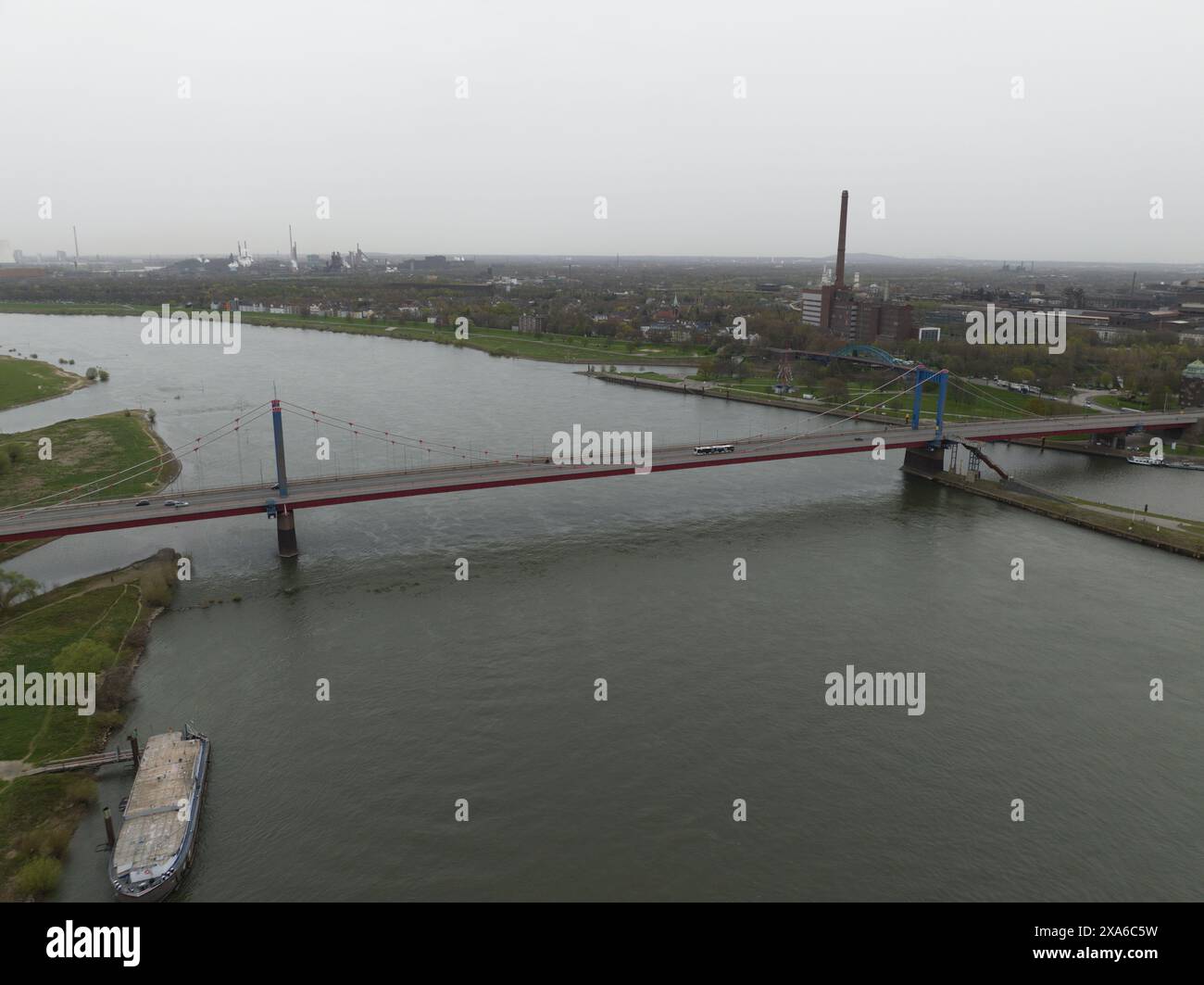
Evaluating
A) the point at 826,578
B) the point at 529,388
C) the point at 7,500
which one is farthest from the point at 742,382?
the point at 7,500

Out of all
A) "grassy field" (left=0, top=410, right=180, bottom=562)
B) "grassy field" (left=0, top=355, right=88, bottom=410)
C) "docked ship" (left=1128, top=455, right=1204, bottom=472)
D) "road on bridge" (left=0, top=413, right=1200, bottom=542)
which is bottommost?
"docked ship" (left=1128, top=455, right=1204, bottom=472)

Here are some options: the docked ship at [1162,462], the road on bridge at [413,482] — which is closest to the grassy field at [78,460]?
the road on bridge at [413,482]

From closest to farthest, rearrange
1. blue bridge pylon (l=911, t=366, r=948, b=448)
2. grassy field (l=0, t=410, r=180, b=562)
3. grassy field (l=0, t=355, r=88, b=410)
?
grassy field (l=0, t=410, r=180, b=562), blue bridge pylon (l=911, t=366, r=948, b=448), grassy field (l=0, t=355, r=88, b=410)

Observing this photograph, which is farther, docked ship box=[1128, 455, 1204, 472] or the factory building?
the factory building

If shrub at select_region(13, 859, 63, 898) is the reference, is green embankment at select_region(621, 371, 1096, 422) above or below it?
above

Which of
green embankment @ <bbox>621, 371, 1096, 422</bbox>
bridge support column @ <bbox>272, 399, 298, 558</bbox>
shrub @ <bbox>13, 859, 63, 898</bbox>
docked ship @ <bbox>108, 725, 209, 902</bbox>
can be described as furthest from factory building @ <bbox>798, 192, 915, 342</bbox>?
shrub @ <bbox>13, 859, 63, 898</bbox>

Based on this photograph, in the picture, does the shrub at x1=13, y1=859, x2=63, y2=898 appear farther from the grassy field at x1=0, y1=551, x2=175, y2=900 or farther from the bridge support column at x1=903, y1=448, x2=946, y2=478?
the bridge support column at x1=903, y1=448, x2=946, y2=478

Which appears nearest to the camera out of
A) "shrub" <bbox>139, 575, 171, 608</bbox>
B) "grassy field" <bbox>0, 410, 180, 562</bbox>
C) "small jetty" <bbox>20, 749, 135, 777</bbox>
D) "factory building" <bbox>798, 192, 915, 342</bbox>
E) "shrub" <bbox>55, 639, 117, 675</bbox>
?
"small jetty" <bbox>20, 749, 135, 777</bbox>
